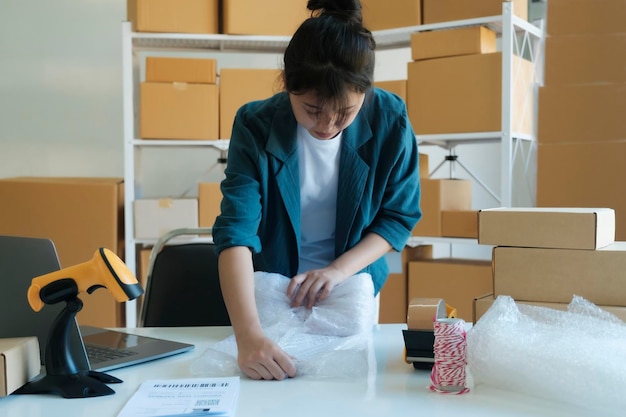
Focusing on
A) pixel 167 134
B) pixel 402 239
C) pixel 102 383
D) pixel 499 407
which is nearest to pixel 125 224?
pixel 167 134

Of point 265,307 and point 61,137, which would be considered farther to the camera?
point 61,137

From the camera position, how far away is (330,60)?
1.01 m

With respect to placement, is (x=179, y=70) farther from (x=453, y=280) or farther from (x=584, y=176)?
(x=584, y=176)

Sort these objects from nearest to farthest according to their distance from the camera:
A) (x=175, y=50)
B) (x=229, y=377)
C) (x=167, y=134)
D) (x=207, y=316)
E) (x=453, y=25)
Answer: (x=229, y=377)
(x=207, y=316)
(x=453, y=25)
(x=167, y=134)
(x=175, y=50)

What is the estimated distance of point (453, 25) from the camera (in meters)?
2.33

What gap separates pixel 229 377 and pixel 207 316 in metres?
0.52

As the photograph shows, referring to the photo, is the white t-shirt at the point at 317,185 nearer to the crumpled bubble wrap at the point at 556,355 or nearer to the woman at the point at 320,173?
the woman at the point at 320,173

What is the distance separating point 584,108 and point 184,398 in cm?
177

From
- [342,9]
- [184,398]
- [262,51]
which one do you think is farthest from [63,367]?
[262,51]

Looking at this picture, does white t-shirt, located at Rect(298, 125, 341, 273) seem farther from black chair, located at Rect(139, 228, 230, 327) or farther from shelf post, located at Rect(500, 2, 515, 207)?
shelf post, located at Rect(500, 2, 515, 207)

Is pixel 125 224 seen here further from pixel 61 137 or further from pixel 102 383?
pixel 102 383

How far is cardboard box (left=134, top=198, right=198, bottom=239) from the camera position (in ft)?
8.45

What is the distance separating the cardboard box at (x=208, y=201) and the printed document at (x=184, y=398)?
1785mm

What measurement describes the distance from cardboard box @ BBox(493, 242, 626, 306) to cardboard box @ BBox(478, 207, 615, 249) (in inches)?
0.4
